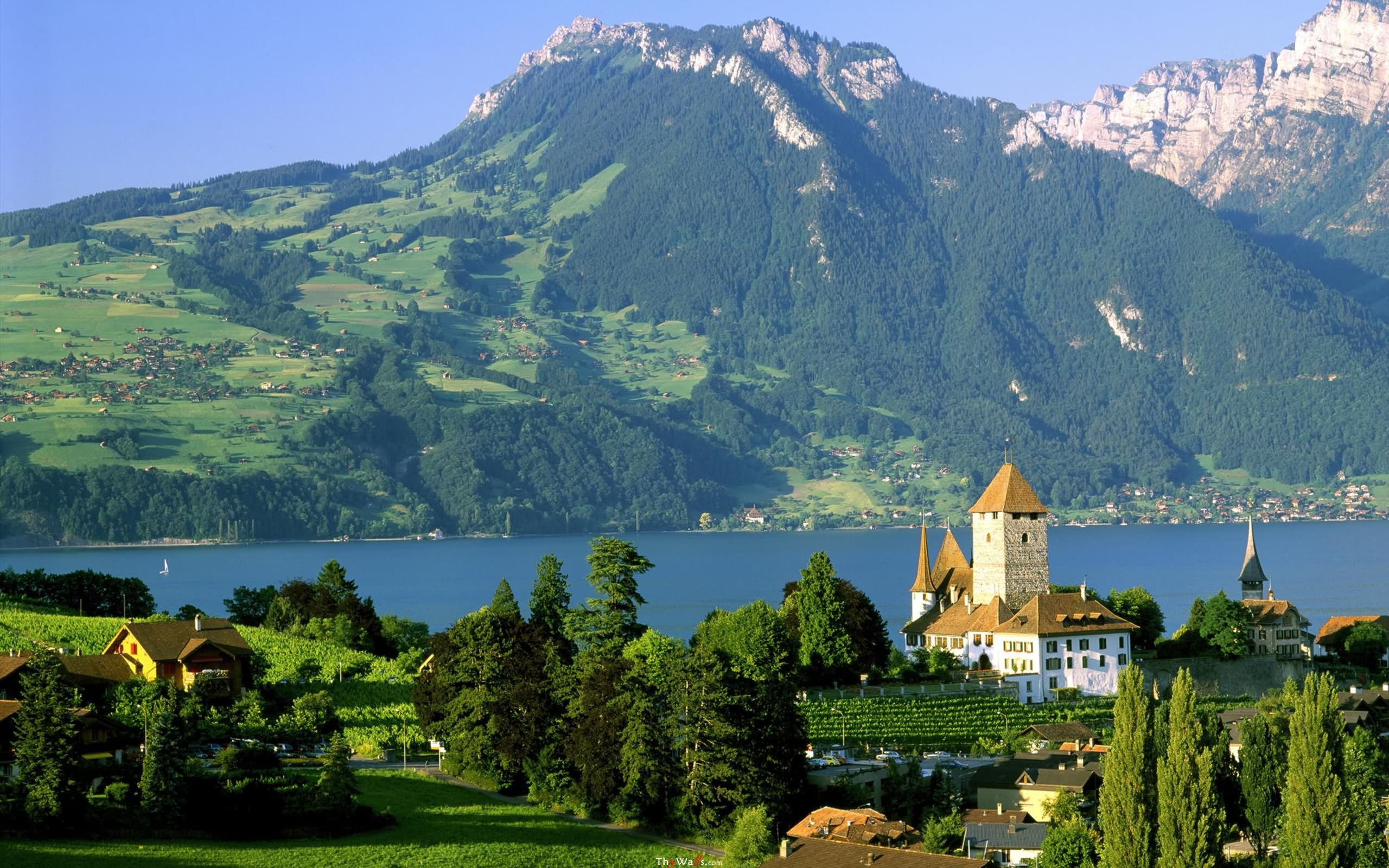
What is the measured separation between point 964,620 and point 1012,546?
457 centimetres

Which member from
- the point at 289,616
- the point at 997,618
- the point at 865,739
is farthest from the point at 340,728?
the point at 997,618

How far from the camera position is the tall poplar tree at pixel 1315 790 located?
5734 centimetres

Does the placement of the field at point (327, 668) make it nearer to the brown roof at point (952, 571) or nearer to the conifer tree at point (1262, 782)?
the conifer tree at point (1262, 782)

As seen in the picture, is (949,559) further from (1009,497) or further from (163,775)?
(163,775)

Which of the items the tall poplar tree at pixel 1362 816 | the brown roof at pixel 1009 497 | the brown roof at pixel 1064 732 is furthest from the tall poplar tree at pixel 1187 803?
the brown roof at pixel 1009 497

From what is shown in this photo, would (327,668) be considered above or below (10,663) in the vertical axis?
below

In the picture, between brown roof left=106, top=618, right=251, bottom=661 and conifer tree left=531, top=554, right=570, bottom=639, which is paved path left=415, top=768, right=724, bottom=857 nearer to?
brown roof left=106, top=618, right=251, bottom=661

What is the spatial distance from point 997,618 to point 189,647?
1552 inches

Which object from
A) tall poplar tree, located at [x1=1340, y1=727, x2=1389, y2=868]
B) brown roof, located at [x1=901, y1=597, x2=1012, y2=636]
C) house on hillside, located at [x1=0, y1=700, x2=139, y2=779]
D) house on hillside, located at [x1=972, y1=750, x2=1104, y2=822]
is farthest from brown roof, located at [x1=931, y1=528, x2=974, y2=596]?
house on hillside, located at [x1=0, y1=700, x2=139, y2=779]

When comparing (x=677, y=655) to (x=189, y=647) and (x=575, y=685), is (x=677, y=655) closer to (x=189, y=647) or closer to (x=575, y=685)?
(x=575, y=685)

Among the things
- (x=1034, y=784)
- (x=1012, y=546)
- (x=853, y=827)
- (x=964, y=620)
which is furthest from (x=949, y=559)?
(x=853, y=827)

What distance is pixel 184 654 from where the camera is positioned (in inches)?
3002

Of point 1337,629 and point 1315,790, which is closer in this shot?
point 1315,790

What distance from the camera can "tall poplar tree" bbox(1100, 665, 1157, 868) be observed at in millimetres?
57344
